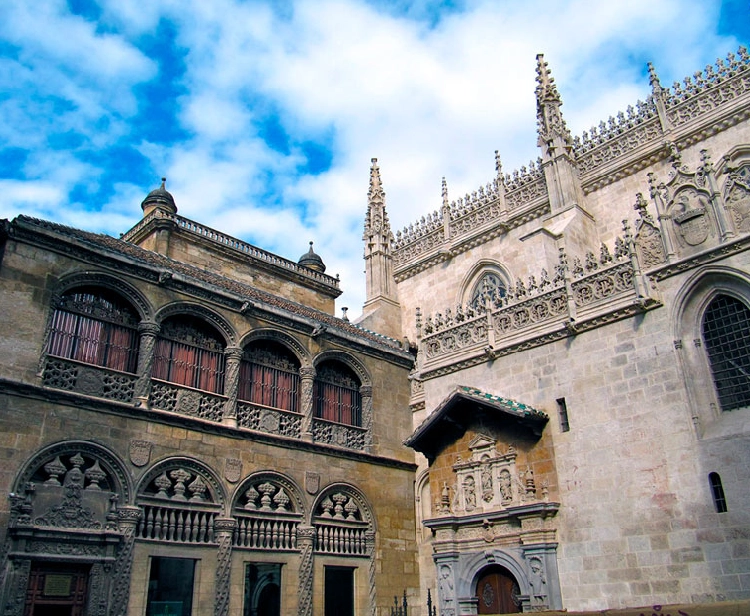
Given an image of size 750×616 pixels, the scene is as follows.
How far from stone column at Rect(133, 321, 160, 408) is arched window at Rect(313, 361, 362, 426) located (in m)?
5.32

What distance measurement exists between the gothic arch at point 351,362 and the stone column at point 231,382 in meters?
2.98

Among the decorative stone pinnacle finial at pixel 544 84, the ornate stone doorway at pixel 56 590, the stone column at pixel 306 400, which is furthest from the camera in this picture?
the decorative stone pinnacle finial at pixel 544 84

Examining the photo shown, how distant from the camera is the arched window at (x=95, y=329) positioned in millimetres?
15367

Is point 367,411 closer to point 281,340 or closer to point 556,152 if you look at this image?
point 281,340

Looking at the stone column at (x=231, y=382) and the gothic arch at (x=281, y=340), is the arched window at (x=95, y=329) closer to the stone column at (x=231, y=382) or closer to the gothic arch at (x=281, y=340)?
the stone column at (x=231, y=382)

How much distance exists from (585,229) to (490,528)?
38.1ft

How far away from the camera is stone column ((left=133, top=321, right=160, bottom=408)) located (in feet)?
52.3

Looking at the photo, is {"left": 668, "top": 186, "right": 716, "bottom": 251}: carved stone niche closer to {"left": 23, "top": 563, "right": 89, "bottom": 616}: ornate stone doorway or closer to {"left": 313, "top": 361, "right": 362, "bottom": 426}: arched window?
{"left": 313, "top": 361, "right": 362, "bottom": 426}: arched window

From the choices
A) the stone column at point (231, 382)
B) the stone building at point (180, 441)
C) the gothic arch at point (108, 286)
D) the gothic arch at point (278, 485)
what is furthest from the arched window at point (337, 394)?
the gothic arch at point (108, 286)

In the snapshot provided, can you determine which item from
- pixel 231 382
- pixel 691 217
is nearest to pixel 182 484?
pixel 231 382

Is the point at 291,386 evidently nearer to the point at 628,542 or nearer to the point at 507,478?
the point at 507,478

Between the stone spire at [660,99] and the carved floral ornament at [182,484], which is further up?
the stone spire at [660,99]

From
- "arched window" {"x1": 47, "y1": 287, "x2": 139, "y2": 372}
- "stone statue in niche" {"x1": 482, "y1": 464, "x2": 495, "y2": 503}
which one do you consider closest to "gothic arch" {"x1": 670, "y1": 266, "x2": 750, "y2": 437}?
"stone statue in niche" {"x1": 482, "y1": 464, "x2": 495, "y2": 503}

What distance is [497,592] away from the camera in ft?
43.4
